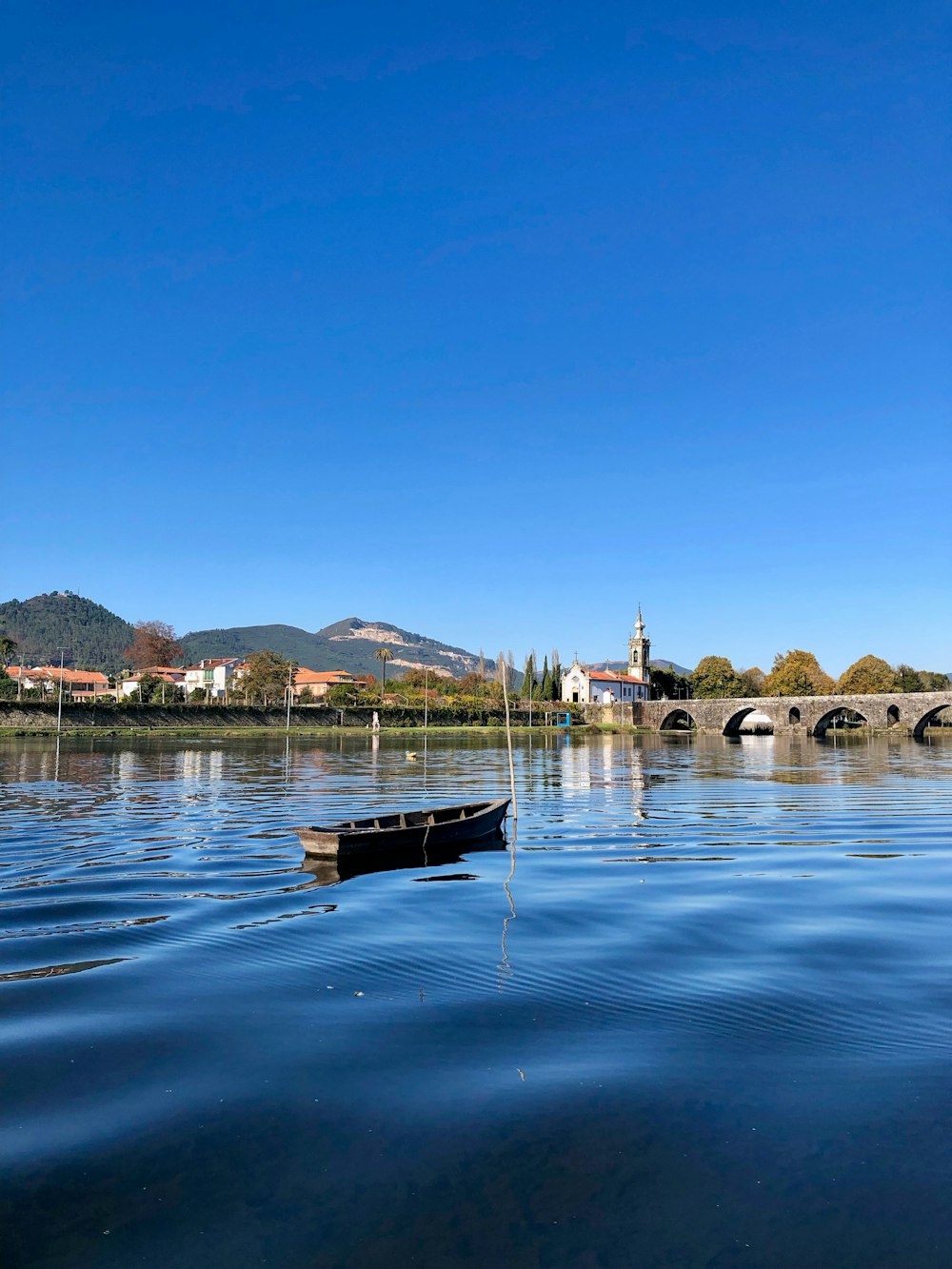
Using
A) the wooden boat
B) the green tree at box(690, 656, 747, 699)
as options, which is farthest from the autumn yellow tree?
the wooden boat

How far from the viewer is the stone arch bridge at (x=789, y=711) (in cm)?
12138

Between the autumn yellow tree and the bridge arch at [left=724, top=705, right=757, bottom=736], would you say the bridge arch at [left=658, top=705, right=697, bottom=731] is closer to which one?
the bridge arch at [left=724, top=705, right=757, bottom=736]

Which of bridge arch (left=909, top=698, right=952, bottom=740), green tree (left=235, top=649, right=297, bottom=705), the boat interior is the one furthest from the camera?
green tree (left=235, top=649, right=297, bottom=705)

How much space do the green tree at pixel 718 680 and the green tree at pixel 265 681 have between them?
8876 cm

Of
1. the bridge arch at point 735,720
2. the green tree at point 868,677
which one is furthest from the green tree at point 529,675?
the green tree at point 868,677

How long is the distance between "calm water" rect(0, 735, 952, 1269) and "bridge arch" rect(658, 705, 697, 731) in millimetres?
144299

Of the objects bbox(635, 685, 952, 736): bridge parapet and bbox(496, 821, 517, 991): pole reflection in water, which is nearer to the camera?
bbox(496, 821, 517, 991): pole reflection in water

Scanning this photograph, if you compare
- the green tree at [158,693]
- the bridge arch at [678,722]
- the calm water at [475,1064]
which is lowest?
the calm water at [475,1064]

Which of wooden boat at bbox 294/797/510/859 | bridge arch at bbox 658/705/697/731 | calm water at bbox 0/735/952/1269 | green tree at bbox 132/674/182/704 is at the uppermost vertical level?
green tree at bbox 132/674/182/704

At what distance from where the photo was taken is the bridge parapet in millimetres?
121000

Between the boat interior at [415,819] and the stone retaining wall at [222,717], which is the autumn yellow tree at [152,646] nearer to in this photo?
the stone retaining wall at [222,717]

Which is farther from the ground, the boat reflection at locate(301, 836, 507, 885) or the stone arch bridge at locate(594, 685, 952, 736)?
the stone arch bridge at locate(594, 685, 952, 736)

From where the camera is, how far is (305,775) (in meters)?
50.8

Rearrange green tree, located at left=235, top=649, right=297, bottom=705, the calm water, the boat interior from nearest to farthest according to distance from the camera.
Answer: the calm water, the boat interior, green tree, located at left=235, top=649, right=297, bottom=705
